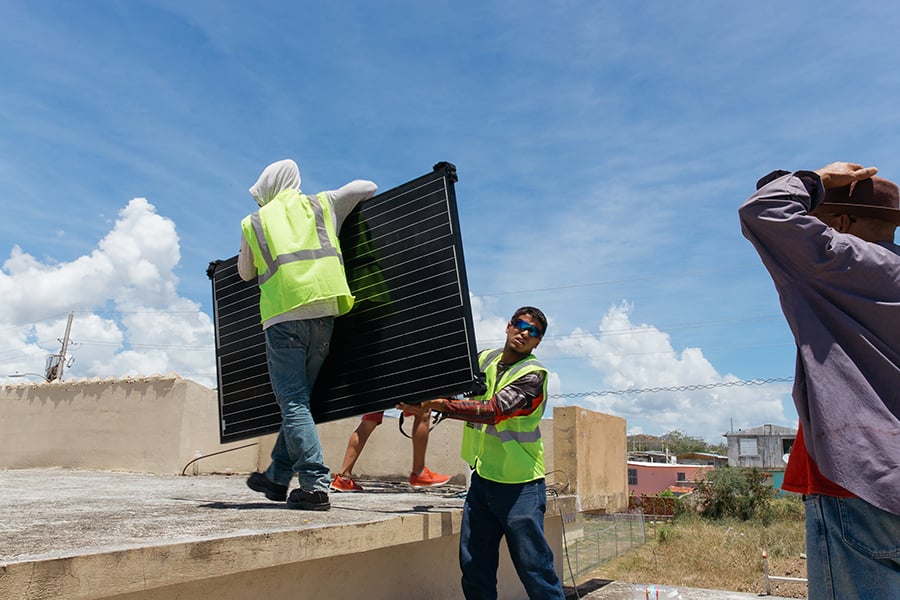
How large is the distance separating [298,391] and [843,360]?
223cm

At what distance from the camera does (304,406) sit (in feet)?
10.5

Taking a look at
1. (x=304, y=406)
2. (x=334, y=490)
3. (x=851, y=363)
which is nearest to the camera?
(x=851, y=363)

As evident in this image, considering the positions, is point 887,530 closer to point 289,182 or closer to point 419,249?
point 419,249

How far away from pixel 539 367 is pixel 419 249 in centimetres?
85

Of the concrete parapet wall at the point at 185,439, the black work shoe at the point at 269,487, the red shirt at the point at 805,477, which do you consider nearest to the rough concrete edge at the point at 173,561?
the black work shoe at the point at 269,487

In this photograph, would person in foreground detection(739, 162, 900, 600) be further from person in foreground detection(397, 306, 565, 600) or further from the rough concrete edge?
the rough concrete edge

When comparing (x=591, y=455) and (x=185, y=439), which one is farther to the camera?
(x=185, y=439)

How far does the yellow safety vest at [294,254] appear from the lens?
323 centimetres

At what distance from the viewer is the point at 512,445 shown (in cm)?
339

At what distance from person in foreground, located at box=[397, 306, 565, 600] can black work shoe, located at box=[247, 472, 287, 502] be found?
2.34 ft

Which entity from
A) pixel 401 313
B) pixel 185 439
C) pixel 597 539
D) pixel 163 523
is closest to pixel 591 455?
pixel 597 539

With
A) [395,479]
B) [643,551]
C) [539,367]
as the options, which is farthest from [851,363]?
[643,551]

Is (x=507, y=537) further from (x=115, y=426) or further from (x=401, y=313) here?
(x=115, y=426)

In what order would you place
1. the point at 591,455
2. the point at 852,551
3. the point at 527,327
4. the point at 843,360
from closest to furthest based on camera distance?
the point at 852,551 → the point at 843,360 → the point at 527,327 → the point at 591,455
